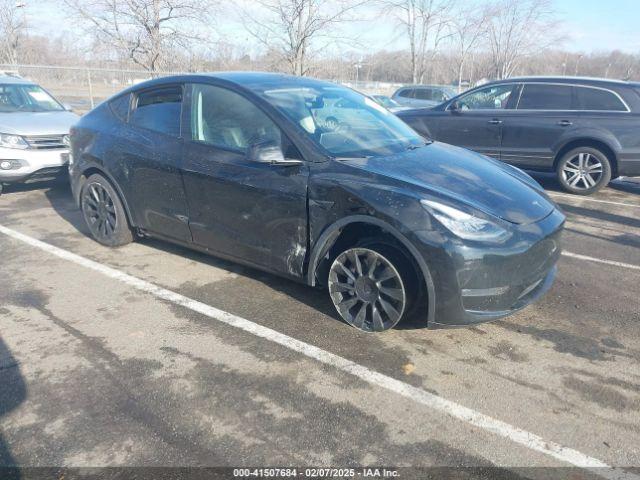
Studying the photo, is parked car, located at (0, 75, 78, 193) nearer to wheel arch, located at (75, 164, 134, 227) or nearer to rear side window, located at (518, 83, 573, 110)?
wheel arch, located at (75, 164, 134, 227)

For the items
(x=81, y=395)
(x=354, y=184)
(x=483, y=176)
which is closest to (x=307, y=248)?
(x=354, y=184)

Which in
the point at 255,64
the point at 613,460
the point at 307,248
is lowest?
the point at 613,460

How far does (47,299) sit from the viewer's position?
4027 mm

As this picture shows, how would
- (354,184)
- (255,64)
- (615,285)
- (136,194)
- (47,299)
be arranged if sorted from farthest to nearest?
(255,64)
(136,194)
(615,285)
(47,299)
(354,184)

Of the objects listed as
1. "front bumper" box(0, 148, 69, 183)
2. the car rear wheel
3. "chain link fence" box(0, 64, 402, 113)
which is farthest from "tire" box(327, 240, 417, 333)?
"chain link fence" box(0, 64, 402, 113)

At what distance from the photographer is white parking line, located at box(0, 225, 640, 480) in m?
2.38

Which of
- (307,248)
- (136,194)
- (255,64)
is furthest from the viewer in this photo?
(255,64)

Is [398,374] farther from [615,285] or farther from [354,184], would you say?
[615,285]

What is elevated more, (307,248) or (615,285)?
(307,248)

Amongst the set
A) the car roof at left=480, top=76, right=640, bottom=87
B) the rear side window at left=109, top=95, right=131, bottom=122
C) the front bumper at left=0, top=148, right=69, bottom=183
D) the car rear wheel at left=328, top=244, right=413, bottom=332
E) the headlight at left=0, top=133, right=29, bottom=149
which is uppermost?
the car roof at left=480, top=76, right=640, bottom=87

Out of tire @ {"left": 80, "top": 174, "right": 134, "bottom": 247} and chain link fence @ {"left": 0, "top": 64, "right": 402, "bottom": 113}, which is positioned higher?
chain link fence @ {"left": 0, "top": 64, "right": 402, "bottom": 113}

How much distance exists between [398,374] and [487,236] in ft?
3.33

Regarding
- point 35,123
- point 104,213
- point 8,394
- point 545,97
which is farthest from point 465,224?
point 35,123

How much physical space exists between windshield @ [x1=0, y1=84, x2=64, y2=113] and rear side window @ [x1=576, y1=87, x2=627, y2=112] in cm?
849
